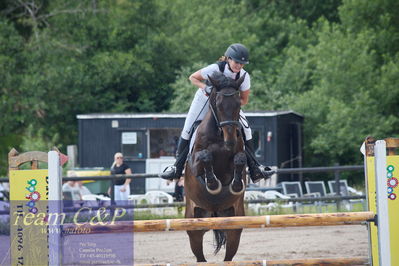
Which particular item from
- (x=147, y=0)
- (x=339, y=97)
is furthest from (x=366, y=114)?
(x=147, y=0)

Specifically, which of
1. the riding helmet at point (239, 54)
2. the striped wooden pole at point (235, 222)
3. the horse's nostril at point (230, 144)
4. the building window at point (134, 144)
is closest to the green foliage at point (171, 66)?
the building window at point (134, 144)

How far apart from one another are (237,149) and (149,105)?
53.4ft

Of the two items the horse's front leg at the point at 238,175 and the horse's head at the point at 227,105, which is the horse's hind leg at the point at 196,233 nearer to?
the horse's front leg at the point at 238,175

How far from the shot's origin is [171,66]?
74.1 feet

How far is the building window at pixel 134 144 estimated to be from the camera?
1747cm

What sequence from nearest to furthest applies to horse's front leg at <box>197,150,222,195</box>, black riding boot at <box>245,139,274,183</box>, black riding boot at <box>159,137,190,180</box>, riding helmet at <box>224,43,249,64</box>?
1. horse's front leg at <box>197,150,222,195</box>
2. riding helmet at <box>224,43,249,64</box>
3. black riding boot at <box>245,139,274,183</box>
4. black riding boot at <box>159,137,190,180</box>

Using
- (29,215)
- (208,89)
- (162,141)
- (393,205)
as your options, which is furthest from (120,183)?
(393,205)

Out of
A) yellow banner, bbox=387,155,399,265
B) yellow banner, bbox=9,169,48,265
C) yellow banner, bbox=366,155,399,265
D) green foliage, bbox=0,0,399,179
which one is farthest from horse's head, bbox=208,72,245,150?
green foliage, bbox=0,0,399,179

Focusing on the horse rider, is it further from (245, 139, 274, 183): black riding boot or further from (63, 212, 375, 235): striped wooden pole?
(63, 212, 375, 235): striped wooden pole

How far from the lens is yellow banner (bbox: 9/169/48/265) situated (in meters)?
5.88

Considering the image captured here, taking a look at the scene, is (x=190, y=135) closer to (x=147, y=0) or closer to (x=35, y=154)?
(x=35, y=154)

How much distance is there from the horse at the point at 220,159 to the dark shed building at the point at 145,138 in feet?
35.4

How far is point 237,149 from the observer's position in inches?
231

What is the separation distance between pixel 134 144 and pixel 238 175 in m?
11.9
